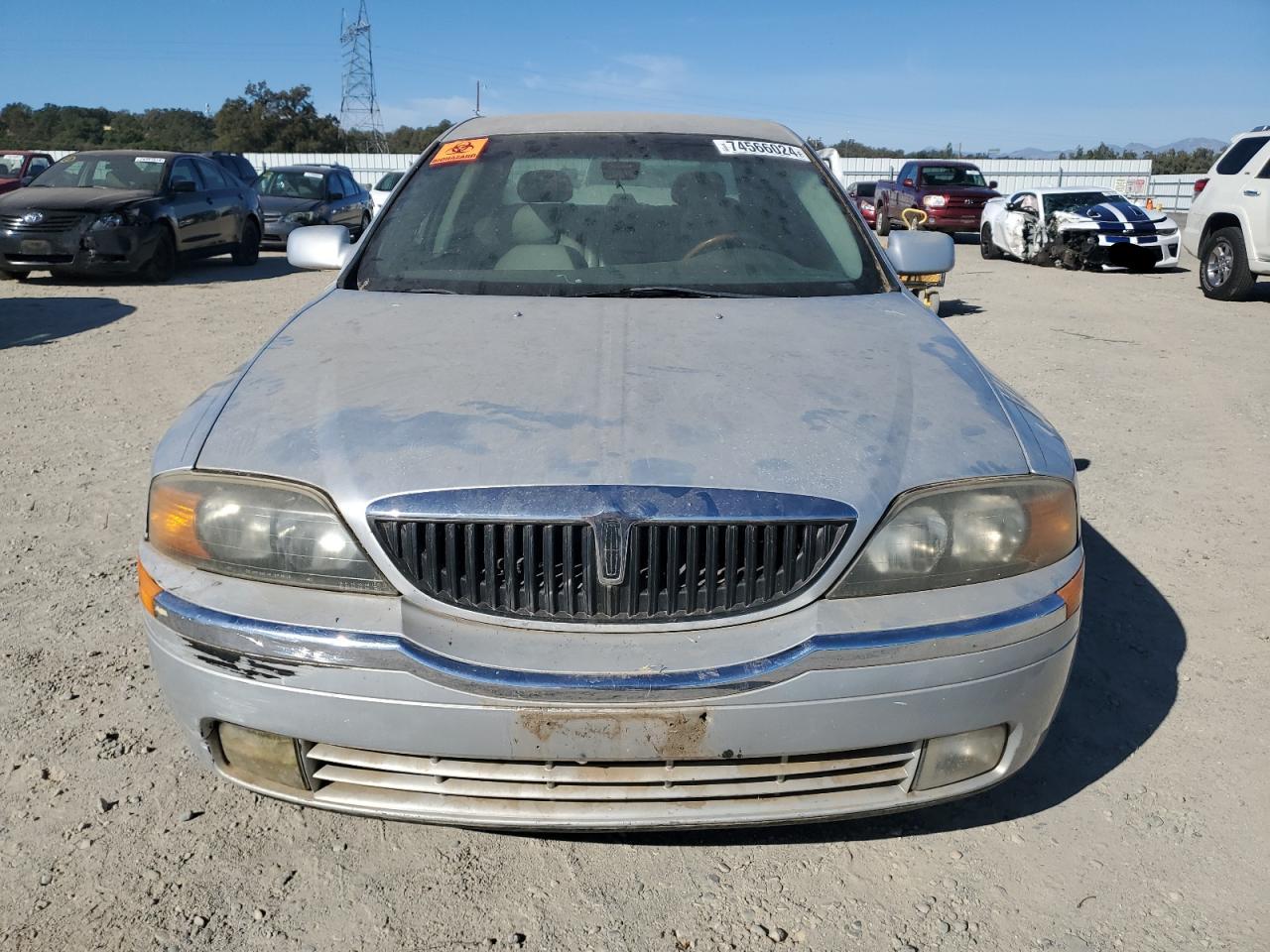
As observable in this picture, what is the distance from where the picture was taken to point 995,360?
789 centimetres

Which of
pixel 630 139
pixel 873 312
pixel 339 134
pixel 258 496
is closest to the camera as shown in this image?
pixel 258 496

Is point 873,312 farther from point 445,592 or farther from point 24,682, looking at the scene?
point 24,682

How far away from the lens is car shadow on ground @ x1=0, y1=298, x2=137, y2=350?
8.59 m

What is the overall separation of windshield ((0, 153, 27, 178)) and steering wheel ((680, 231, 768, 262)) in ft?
60.3

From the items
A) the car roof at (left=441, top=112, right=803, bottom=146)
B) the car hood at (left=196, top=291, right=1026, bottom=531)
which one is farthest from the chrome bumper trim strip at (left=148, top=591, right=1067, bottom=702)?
the car roof at (left=441, top=112, right=803, bottom=146)

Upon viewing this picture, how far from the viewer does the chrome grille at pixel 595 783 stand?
1.85 metres

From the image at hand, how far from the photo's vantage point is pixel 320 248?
3.53m

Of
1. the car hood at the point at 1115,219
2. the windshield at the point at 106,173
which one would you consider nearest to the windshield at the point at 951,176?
the car hood at the point at 1115,219

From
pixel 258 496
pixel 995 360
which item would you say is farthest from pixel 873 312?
pixel 995 360

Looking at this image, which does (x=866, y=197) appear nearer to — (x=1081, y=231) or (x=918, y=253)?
(x=1081, y=231)

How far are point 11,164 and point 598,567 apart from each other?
65.2ft

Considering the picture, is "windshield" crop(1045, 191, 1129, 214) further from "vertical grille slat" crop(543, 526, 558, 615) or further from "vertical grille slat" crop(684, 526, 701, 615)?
"vertical grille slat" crop(543, 526, 558, 615)

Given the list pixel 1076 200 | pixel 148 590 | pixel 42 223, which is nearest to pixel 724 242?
pixel 148 590

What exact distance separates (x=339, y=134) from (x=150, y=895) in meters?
60.8
